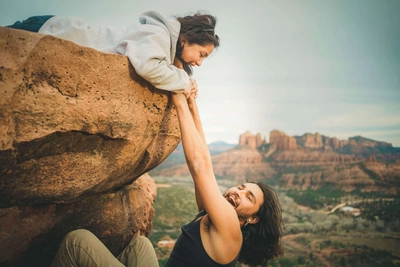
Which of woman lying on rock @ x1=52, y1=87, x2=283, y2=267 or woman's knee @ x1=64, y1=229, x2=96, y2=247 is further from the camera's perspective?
woman's knee @ x1=64, y1=229, x2=96, y2=247

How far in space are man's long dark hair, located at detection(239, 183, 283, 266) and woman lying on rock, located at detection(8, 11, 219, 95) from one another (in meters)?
1.29

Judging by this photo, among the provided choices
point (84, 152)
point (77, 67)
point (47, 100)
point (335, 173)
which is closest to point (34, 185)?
point (84, 152)

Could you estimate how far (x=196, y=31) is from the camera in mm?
3020

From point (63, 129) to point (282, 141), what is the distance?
175 ft

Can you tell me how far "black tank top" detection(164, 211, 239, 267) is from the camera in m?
2.59

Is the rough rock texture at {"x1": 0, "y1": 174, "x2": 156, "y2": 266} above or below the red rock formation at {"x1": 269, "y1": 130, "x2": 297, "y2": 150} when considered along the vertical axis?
below

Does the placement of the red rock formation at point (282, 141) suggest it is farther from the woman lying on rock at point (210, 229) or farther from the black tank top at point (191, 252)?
→ the black tank top at point (191, 252)

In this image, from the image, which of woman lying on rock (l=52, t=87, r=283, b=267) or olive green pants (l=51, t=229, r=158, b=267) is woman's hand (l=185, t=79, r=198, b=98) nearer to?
woman lying on rock (l=52, t=87, r=283, b=267)

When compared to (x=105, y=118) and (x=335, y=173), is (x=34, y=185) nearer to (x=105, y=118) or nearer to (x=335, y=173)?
(x=105, y=118)

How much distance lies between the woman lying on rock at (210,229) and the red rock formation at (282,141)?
49800 millimetres

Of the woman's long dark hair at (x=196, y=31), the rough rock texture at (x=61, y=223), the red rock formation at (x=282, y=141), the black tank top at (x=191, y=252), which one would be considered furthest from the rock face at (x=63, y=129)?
the red rock formation at (x=282, y=141)

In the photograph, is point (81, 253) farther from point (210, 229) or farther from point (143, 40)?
point (143, 40)

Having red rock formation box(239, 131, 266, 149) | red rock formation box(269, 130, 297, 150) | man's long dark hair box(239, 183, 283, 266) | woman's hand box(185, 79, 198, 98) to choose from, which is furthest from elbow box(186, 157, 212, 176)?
red rock formation box(239, 131, 266, 149)

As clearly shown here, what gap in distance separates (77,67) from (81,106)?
29 centimetres
